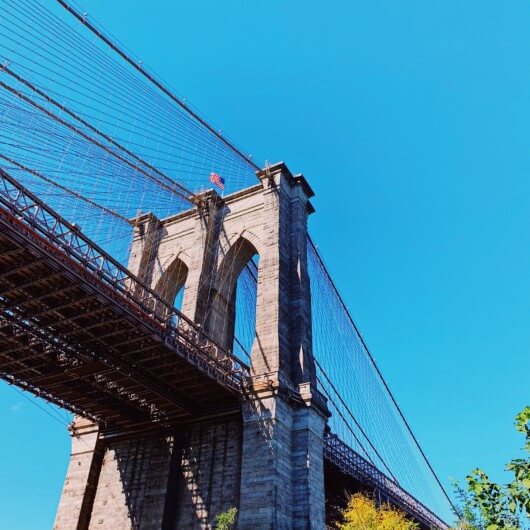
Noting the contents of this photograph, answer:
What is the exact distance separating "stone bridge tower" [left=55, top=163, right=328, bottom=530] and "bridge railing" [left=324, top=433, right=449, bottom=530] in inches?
298

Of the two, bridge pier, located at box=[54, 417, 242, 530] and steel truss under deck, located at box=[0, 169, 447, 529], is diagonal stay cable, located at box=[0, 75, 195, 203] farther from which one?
bridge pier, located at box=[54, 417, 242, 530]

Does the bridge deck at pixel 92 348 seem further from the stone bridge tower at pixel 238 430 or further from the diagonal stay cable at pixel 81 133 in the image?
the diagonal stay cable at pixel 81 133

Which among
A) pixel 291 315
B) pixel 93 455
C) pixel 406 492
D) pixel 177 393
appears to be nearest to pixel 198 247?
pixel 291 315

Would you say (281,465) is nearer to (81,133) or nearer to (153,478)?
(153,478)

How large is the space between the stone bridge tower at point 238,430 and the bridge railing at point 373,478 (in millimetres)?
7558

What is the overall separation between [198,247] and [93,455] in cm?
1190

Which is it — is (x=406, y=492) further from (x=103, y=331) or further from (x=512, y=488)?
(x=512, y=488)

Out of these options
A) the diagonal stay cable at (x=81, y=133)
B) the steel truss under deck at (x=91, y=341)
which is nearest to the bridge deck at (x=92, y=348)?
the steel truss under deck at (x=91, y=341)

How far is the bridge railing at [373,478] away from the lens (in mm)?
31797

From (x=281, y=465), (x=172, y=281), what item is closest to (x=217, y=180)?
(x=172, y=281)

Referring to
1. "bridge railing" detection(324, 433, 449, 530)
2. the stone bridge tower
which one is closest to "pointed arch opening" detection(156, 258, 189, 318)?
the stone bridge tower

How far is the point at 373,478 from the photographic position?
3666cm

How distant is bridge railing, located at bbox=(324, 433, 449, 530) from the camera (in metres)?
31.8

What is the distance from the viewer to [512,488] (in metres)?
6.88
